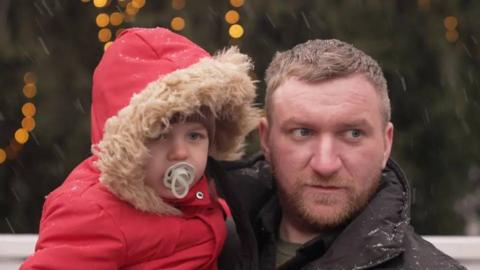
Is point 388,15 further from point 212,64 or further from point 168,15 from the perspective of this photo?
point 212,64

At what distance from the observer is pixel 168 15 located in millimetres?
5145

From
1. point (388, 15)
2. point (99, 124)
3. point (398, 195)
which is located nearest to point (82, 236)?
point (99, 124)

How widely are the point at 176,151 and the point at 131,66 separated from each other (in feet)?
1.00

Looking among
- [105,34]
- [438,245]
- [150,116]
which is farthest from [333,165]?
[105,34]

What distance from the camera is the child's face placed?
2648 mm

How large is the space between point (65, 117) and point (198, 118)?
2.72 metres

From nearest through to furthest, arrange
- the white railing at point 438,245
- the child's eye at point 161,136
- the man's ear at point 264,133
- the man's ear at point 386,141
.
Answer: the child's eye at point 161,136 < the man's ear at point 386,141 < the man's ear at point 264,133 < the white railing at point 438,245

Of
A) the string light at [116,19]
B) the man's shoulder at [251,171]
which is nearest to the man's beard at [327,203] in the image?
the man's shoulder at [251,171]

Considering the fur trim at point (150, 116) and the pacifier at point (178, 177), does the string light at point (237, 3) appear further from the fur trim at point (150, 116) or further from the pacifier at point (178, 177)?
the pacifier at point (178, 177)

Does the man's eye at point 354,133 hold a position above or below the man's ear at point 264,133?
above

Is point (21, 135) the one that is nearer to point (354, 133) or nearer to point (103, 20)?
point (103, 20)

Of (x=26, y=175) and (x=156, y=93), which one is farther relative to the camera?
(x=26, y=175)

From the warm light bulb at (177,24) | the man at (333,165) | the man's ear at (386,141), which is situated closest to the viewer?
the man at (333,165)

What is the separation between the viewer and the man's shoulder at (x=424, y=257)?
2.70 metres
